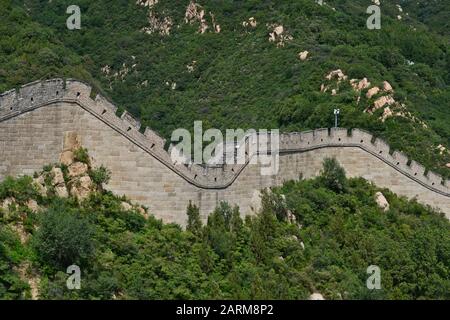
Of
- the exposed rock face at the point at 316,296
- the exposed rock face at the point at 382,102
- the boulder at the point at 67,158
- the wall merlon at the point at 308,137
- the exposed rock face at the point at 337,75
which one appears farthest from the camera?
the exposed rock face at the point at 337,75

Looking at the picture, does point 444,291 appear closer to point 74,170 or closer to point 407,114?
point 74,170

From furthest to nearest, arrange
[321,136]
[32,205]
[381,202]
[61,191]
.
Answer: [321,136] < [381,202] < [61,191] < [32,205]

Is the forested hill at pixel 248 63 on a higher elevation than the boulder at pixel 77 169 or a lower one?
higher

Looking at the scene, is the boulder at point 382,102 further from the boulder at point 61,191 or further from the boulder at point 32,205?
the boulder at point 32,205

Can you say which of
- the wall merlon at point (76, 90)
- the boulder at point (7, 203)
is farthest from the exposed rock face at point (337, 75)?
the boulder at point (7, 203)

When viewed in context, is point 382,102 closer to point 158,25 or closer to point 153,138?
point 158,25

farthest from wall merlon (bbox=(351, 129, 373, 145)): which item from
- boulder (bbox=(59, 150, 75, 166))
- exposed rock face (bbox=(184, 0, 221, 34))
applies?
exposed rock face (bbox=(184, 0, 221, 34))

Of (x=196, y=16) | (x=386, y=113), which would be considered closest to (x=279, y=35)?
(x=196, y=16)
